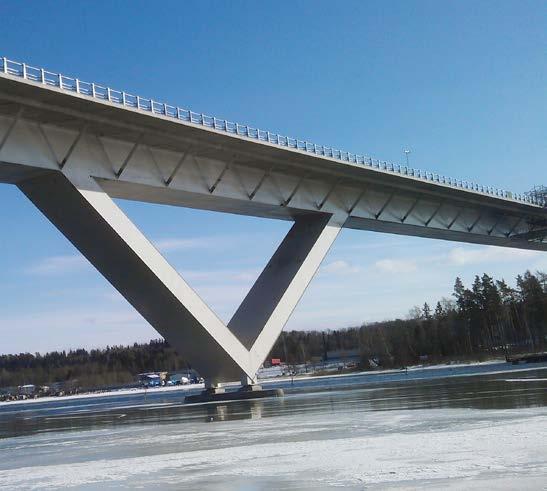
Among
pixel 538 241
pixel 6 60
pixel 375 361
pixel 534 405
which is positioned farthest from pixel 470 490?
pixel 375 361

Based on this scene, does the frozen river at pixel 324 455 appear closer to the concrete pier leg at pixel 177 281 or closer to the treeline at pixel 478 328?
the concrete pier leg at pixel 177 281

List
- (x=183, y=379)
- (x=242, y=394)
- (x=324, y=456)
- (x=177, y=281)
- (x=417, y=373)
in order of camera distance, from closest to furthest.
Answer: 1. (x=324, y=456)
2. (x=177, y=281)
3. (x=242, y=394)
4. (x=417, y=373)
5. (x=183, y=379)

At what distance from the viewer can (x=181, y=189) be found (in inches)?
1287

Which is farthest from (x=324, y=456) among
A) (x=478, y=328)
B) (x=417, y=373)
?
(x=478, y=328)

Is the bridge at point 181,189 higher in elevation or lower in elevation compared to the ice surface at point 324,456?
higher

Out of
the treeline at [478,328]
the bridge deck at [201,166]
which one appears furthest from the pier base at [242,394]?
the treeline at [478,328]

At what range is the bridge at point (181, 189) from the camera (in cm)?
2689

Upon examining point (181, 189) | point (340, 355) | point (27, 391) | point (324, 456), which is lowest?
point (324, 456)

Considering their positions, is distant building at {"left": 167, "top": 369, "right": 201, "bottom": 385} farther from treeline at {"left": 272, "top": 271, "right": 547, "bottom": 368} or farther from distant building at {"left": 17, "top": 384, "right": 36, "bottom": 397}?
distant building at {"left": 17, "top": 384, "right": 36, "bottom": 397}

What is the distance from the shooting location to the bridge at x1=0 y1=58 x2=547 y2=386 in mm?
26891

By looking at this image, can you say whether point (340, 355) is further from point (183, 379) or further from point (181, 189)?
point (181, 189)

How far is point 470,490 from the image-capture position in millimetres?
6906

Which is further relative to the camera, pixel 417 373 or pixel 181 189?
pixel 417 373

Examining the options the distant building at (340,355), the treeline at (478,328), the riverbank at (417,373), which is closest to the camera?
the riverbank at (417,373)
